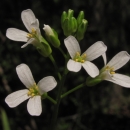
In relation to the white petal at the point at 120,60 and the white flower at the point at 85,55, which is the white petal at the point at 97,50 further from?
the white petal at the point at 120,60

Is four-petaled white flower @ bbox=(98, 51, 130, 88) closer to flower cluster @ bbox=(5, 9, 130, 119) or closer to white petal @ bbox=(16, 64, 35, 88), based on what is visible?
flower cluster @ bbox=(5, 9, 130, 119)

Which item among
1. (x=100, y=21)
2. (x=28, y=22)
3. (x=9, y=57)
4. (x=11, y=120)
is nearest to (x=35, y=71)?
(x=9, y=57)

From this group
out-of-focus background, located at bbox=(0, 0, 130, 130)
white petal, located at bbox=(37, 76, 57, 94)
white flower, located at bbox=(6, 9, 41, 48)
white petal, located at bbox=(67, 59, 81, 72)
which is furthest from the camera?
out-of-focus background, located at bbox=(0, 0, 130, 130)

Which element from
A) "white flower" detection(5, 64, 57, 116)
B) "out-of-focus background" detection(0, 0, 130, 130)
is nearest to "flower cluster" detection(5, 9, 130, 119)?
"white flower" detection(5, 64, 57, 116)

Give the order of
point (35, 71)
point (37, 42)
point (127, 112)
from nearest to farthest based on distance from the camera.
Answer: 1. point (37, 42)
2. point (35, 71)
3. point (127, 112)

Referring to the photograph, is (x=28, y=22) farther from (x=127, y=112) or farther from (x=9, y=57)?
(x=127, y=112)

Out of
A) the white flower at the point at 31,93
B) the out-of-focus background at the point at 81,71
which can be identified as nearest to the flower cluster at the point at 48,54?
the white flower at the point at 31,93
